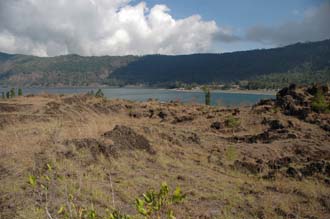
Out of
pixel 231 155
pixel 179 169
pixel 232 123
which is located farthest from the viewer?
pixel 232 123

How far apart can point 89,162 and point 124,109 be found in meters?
17.8

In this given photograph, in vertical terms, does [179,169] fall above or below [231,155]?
above

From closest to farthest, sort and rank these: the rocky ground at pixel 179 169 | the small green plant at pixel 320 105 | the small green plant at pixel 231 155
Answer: the rocky ground at pixel 179 169
the small green plant at pixel 231 155
the small green plant at pixel 320 105

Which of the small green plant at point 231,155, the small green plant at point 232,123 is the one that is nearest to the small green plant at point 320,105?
the small green plant at point 232,123

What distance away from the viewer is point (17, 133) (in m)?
12.7

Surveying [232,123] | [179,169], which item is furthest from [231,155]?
[232,123]

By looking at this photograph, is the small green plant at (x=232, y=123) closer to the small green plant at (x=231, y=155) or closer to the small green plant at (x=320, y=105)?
the small green plant at (x=231, y=155)

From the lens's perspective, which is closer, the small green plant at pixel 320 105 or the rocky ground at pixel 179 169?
the rocky ground at pixel 179 169

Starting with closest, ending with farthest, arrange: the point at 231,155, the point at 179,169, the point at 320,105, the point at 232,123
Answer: the point at 179,169 < the point at 231,155 < the point at 232,123 < the point at 320,105

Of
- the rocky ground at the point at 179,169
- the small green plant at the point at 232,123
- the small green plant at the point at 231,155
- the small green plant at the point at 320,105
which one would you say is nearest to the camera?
the rocky ground at the point at 179,169

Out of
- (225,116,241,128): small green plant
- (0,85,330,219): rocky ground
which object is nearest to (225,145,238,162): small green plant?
(0,85,330,219): rocky ground

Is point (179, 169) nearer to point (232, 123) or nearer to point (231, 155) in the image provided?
point (231, 155)

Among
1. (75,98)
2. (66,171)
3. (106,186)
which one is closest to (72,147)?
(66,171)

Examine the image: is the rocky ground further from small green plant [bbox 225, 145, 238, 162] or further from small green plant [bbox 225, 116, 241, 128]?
small green plant [bbox 225, 116, 241, 128]
